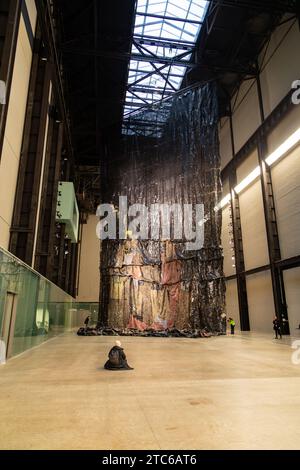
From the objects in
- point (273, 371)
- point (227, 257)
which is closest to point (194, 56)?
point (227, 257)

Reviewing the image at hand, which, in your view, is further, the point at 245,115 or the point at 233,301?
the point at 233,301

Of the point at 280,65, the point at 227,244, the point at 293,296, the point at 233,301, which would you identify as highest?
the point at 280,65

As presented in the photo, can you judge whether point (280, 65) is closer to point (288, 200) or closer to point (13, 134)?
point (288, 200)

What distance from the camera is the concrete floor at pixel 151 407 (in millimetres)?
2777

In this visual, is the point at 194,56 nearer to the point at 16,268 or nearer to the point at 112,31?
the point at 112,31

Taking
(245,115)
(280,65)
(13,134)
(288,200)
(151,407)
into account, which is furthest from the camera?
(245,115)

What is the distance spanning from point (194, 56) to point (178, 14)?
3.02 m

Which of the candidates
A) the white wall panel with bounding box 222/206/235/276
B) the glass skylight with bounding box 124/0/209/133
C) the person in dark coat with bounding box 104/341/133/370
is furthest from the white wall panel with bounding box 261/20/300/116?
the person in dark coat with bounding box 104/341/133/370

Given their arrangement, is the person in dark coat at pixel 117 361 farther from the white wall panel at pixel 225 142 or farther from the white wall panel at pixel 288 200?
the white wall panel at pixel 225 142

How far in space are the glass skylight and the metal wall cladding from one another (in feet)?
5.22

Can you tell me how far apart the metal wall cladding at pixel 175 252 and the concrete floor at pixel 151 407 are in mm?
11549

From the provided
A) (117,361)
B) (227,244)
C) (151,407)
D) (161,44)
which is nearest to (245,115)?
(161,44)

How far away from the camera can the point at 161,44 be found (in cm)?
1750

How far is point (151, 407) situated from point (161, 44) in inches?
736
